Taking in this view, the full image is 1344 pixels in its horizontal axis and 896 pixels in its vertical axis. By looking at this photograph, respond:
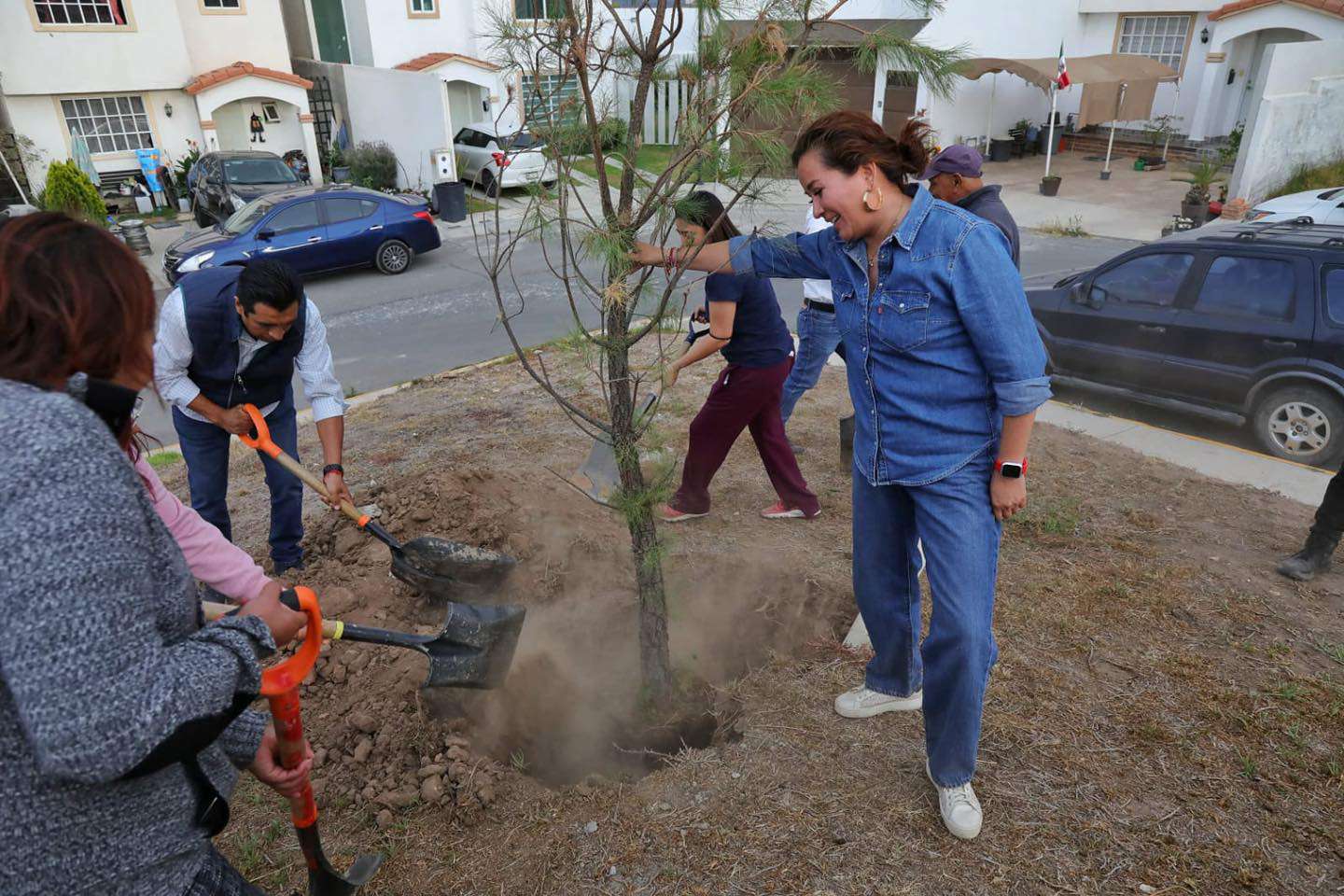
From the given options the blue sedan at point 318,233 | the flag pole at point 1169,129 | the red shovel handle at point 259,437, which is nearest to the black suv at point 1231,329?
the red shovel handle at point 259,437

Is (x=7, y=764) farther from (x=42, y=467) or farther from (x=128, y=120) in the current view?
(x=128, y=120)

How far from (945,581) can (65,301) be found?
2.05 meters

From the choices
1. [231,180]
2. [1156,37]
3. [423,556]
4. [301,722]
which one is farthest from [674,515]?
[1156,37]

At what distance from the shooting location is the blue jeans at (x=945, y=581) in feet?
7.82

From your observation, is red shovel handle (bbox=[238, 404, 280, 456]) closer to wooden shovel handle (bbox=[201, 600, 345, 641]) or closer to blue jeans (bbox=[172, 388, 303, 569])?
blue jeans (bbox=[172, 388, 303, 569])

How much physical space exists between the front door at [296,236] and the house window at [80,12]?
7.47 metres

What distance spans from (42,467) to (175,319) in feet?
8.65

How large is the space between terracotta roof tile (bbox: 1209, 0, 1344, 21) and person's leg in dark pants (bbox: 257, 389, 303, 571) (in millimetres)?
19525

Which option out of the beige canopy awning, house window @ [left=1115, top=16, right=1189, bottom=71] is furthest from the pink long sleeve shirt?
house window @ [left=1115, top=16, right=1189, bottom=71]

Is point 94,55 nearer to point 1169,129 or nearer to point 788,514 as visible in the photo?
point 788,514

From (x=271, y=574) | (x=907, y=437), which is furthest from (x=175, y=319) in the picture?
(x=907, y=437)

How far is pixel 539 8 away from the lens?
2646 millimetres

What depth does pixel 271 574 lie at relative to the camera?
4.15m

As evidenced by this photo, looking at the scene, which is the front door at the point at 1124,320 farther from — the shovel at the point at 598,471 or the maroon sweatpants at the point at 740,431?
the shovel at the point at 598,471
